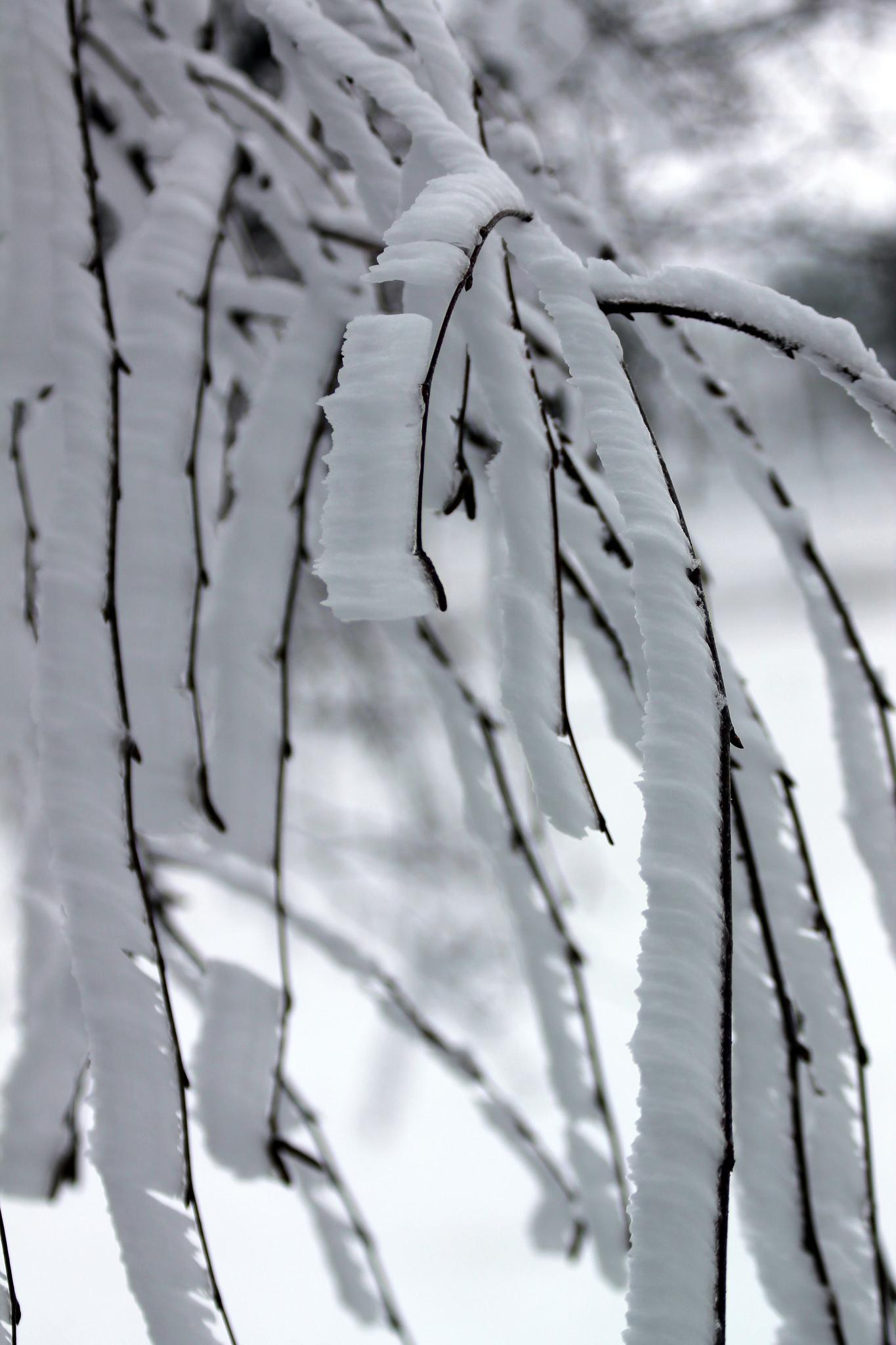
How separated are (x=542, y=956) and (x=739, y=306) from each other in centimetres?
22

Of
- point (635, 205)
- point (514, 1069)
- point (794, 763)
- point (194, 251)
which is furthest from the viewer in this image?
point (794, 763)

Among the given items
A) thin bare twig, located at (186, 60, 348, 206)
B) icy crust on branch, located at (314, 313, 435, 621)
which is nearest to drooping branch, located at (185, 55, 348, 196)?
thin bare twig, located at (186, 60, 348, 206)

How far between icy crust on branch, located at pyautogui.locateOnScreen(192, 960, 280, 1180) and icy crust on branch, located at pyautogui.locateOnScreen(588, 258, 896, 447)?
0.19 m

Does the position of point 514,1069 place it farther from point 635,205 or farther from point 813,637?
point 635,205

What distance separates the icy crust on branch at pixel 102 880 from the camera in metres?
0.20

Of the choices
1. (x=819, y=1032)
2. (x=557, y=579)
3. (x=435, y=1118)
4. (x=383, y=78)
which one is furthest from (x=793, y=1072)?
(x=435, y=1118)

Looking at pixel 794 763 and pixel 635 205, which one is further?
pixel 794 763

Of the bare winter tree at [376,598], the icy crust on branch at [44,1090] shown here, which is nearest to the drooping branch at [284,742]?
the bare winter tree at [376,598]

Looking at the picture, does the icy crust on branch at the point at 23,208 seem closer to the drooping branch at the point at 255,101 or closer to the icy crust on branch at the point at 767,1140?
the drooping branch at the point at 255,101

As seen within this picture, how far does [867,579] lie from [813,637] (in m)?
2.59

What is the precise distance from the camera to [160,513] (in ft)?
0.84

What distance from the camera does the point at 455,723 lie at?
1.15 ft

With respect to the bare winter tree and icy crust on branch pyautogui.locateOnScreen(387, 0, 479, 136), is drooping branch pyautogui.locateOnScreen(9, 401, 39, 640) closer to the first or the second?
the bare winter tree

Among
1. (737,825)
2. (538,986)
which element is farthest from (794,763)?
(737,825)
